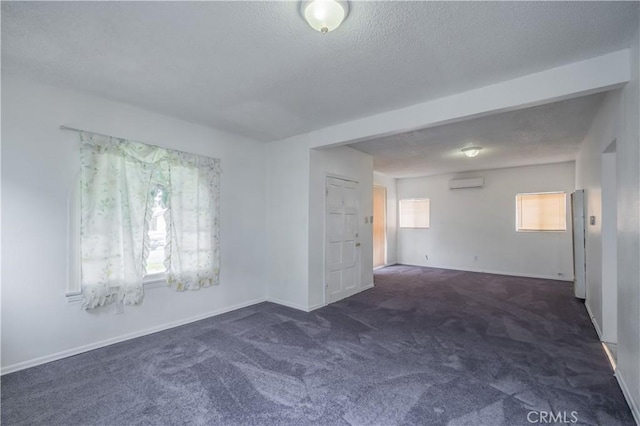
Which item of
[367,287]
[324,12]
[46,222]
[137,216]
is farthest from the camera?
[367,287]

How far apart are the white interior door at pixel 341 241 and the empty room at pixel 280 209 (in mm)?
54

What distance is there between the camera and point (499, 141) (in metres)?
4.65

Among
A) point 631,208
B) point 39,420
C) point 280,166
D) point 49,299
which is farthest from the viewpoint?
point 280,166

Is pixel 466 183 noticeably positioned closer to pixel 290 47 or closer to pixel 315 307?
pixel 315 307

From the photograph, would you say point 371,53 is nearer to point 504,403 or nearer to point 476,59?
point 476,59

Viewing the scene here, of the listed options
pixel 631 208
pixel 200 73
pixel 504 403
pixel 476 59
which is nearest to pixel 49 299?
pixel 200 73

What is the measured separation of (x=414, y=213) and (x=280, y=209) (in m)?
5.10

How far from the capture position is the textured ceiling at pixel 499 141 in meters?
3.50

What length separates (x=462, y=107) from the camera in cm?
292

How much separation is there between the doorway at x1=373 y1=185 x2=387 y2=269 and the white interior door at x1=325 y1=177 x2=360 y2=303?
2876mm

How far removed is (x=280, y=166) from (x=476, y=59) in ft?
10.1

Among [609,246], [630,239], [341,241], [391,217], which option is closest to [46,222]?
[341,241]

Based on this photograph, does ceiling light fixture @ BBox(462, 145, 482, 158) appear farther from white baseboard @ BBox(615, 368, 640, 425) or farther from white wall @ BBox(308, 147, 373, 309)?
white baseboard @ BBox(615, 368, 640, 425)

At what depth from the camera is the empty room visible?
6.45 ft
